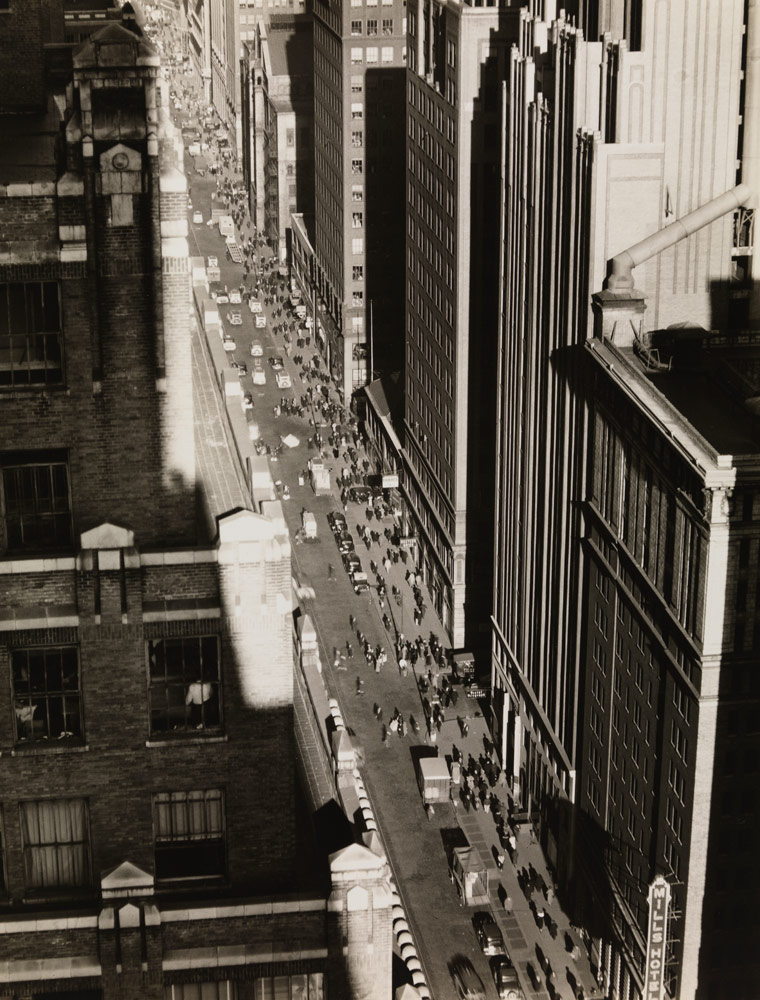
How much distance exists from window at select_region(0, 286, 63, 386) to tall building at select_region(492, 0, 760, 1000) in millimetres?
46517

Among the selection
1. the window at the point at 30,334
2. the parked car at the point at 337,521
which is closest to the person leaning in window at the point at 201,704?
the window at the point at 30,334

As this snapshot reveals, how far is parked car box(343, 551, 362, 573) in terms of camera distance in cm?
16088

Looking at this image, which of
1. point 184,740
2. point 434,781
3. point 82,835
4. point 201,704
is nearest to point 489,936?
point 434,781

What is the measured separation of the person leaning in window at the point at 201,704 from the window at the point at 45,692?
2460mm

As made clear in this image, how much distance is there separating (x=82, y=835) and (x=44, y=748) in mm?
2355

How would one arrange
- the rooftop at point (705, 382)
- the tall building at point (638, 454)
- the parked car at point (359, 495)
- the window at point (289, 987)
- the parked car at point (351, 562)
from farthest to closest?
the parked car at point (359, 495) < the parked car at point (351, 562) < the rooftop at point (705, 382) < the tall building at point (638, 454) < the window at point (289, 987)

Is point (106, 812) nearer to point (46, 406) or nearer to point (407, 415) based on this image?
point (46, 406)

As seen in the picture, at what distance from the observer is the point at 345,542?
6570 inches

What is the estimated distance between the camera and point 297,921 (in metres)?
39.6

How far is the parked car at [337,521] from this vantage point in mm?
171250

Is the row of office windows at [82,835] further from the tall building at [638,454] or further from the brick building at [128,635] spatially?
the tall building at [638,454]

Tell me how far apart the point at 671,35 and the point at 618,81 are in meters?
5.48

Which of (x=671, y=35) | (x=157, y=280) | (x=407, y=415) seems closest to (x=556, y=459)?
(x=671, y=35)

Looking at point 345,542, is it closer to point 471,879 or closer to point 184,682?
point 471,879
